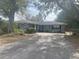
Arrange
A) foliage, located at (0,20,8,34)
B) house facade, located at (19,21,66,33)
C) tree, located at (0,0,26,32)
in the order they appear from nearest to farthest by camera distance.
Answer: tree, located at (0,0,26,32), foliage, located at (0,20,8,34), house facade, located at (19,21,66,33)

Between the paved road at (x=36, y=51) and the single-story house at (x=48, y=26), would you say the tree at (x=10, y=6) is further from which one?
the single-story house at (x=48, y=26)

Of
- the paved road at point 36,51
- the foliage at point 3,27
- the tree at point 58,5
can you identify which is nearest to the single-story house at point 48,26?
the foliage at point 3,27

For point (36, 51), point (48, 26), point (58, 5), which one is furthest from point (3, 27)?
point (36, 51)

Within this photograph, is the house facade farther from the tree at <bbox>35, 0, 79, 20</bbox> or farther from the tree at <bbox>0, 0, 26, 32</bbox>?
the tree at <bbox>35, 0, 79, 20</bbox>

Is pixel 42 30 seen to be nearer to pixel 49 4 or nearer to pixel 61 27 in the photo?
pixel 61 27

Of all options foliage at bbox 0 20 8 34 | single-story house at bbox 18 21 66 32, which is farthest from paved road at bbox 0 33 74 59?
single-story house at bbox 18 21 66 32

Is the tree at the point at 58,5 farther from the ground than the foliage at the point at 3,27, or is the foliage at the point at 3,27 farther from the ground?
the tree at the point at 58,5

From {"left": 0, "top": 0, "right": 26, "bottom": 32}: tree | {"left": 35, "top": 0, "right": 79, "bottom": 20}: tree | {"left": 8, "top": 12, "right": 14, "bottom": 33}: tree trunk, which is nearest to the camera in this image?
{"left": 35, "top": 0, "right": 79, "bottom": 20}: tree

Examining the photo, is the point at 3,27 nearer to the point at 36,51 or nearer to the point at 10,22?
Answer: the point at 10,22

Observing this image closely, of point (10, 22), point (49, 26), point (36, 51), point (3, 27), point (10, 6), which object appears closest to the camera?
point (36, 51)

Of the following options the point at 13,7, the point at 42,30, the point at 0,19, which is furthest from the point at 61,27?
the point at 13,7

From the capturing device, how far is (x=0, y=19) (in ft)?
113

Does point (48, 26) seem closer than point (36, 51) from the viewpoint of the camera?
No

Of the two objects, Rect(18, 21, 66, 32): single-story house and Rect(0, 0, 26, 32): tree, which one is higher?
Rect(0, 0, 26, 32): tree
